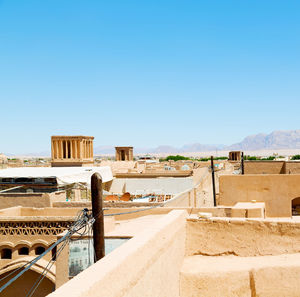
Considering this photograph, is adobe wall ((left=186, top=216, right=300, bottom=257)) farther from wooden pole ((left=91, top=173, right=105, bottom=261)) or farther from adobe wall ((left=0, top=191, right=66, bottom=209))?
adobe wall ((left=0, top=191, right=66, bottom=209))

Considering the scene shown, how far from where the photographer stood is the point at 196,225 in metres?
5.67

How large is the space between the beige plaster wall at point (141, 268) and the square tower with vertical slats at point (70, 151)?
107ft

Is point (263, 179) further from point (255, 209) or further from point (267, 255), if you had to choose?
point (267, 255)

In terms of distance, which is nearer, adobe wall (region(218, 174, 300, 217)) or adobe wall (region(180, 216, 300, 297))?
adobe wall (region(180, 216, 300, 297))

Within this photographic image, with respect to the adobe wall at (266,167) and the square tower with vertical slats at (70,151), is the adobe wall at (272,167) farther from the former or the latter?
the square tower with vertical slats at (70,151)

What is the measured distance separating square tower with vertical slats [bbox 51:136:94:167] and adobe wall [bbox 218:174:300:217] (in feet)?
85.1

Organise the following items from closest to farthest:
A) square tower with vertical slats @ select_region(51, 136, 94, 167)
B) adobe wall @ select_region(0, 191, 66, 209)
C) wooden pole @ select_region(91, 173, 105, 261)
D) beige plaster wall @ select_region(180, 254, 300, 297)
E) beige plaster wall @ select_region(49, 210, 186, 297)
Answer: beige plaster wall @ select_region(49, 210, 186, 297) → beige plaster wall @ select_region(180, 254, 300, 297) → wooden pole @ select_region(91, 173, 105, 261) → adobe wall @ select_region(0, 191, 66, 209) → square tower with vertical slats @ select_region(51, 136, 94, 167)

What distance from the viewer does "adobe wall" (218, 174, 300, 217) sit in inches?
481

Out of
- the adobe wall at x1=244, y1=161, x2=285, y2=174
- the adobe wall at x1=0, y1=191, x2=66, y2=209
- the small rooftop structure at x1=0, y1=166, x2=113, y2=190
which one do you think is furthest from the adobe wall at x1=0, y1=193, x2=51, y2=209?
the adobe wall at x1=244, y1=161, x2=285, y2=174

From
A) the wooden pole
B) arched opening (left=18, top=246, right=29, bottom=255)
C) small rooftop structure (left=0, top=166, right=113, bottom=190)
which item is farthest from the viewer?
small rooftop structure (left=0, top=166, right=113, bottom=190)

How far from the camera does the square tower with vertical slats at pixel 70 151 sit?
36959 millimetres

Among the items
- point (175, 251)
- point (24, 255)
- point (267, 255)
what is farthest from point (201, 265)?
point (24, 255)

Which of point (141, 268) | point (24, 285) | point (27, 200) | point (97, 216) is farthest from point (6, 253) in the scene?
point (141, 268)

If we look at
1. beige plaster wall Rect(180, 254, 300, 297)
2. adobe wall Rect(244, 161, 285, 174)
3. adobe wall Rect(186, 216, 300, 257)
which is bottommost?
beige plaster wall Rect(180, 254, 300, 297)
